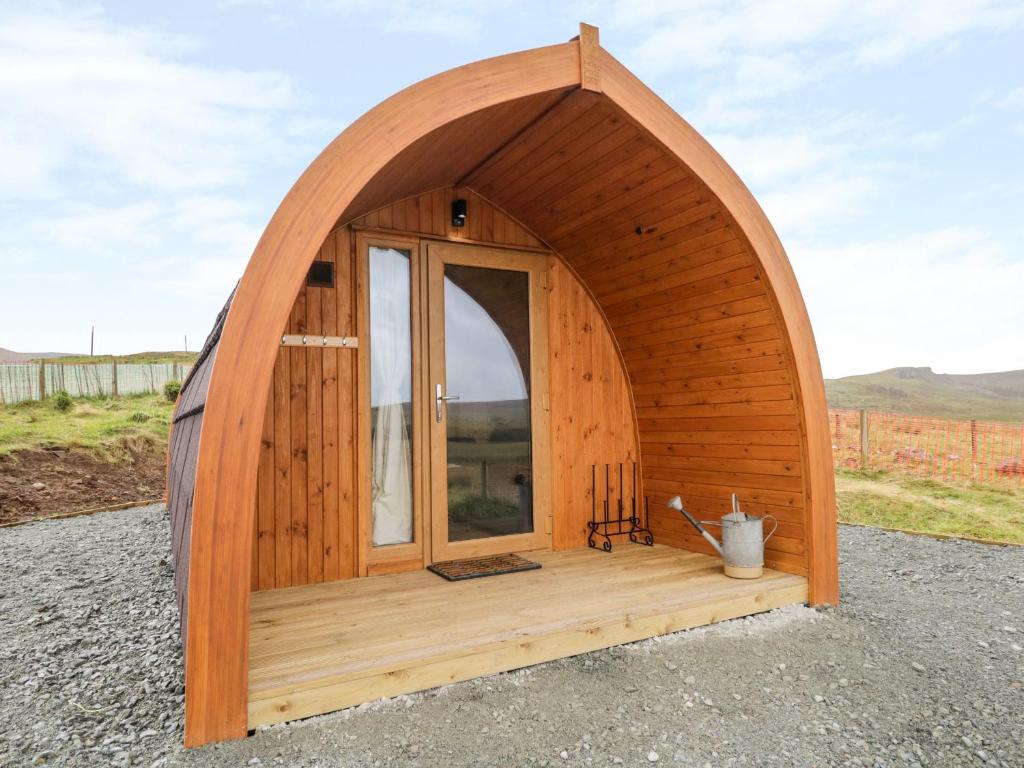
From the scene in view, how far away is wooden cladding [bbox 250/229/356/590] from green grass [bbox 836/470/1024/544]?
5.83 metres

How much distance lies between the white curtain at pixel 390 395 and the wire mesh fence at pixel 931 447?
6.23 m

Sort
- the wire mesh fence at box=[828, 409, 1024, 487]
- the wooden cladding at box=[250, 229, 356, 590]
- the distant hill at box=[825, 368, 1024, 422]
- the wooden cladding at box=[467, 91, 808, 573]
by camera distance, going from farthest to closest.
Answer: the distant hill at box=[825, 368, 1024, 422] → the wire mesh fence at box=[828, 409, 1024, 487] → the wooden cladding at box=[250, 229, 356, 590] → the wooden cladding at box=[467, 91, 808, 573]

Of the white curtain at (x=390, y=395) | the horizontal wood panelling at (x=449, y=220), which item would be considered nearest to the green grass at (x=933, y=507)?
the horizontal wood panelling at (x=449, y=220)

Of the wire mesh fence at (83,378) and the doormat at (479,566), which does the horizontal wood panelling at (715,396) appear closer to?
the doormat at (479,566)

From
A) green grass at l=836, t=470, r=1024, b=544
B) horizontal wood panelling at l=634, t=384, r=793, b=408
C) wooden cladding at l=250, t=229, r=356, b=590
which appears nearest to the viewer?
wooden cladding at l=250, t=229, r=356, b=590

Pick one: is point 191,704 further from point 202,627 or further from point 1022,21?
point 1022,21

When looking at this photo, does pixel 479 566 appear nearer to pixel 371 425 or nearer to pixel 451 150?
pixel 371 425

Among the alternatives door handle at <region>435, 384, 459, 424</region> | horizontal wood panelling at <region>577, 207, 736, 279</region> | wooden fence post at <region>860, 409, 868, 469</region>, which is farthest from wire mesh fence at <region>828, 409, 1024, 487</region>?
door handle at <region>435, 384, 459, 424</region>

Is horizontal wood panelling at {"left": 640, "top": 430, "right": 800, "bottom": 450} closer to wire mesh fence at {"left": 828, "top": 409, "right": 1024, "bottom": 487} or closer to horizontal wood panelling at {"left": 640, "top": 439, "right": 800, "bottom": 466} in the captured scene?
horizontal wood panelling at {"left": 640, "top": 439, "right": 800, "bottom": 466}

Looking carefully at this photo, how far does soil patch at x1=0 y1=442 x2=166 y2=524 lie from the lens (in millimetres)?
8164

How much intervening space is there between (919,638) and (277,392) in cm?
358

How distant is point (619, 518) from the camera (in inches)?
184

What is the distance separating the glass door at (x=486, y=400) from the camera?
4.02 metres

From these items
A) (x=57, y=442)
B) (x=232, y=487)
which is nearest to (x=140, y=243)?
(x=57, y=442)
